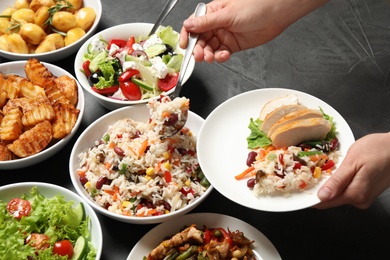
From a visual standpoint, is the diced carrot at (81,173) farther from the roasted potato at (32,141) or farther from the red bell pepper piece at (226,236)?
the red bell pepper piece at (226,236)

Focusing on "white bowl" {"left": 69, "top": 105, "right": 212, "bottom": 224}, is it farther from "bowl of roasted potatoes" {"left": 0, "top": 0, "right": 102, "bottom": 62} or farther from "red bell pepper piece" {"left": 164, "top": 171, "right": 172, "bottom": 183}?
"bowl of roasted potatoes" {"left": 0, "top": 0, "right": 102, "bottom": 62}

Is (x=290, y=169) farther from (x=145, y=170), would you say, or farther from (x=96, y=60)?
(x=96, y=60)

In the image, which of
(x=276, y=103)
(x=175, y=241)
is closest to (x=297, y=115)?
(x=276, y=103)

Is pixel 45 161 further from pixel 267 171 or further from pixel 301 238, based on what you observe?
pixel 301 238

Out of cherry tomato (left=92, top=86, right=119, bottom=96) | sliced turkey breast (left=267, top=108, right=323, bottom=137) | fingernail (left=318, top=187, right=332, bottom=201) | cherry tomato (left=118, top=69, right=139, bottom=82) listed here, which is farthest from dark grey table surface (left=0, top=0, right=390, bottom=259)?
sliced turkey breast (left=267, top=108, right=323, bottom=137)

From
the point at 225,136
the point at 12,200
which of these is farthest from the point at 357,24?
the point at 12,200
